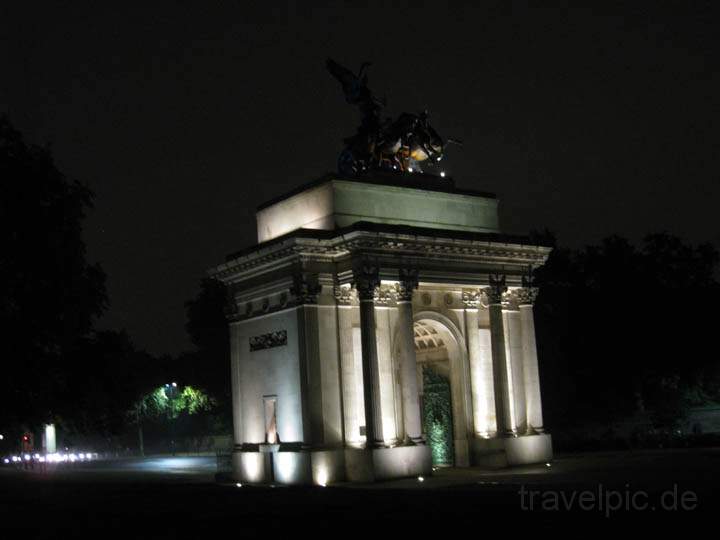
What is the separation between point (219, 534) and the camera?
779 inches

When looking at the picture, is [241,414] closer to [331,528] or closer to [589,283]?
[331,528]

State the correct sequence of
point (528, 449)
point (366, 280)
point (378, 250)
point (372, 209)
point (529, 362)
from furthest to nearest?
point (529, 362) < point (528, 449) < point (372, 209) < point (378, 250) < point (366, 280)

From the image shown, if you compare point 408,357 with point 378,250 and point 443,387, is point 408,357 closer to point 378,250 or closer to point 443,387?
point 378,250

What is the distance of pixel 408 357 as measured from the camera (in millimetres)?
37469

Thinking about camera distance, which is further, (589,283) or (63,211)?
(589,283)

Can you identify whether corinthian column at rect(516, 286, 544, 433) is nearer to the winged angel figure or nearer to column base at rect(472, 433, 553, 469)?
column base at rect(472, 433, 553, 469)

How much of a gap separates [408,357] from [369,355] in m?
1.73

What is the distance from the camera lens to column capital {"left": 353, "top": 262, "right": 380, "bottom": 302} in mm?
36531

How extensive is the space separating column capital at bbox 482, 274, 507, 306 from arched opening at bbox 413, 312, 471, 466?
71.1 inches

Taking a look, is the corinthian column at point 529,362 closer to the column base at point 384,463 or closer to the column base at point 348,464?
the column base at point 348,464

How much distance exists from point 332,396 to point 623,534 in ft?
66.7

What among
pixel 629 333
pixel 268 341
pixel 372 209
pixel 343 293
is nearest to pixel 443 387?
pixel 343 293

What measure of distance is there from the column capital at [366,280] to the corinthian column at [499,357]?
5772 mm

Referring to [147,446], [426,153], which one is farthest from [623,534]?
[147,446]
